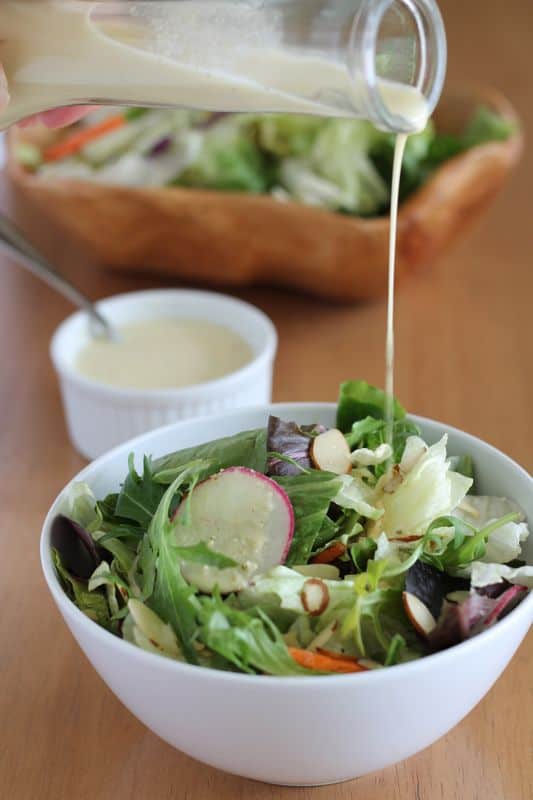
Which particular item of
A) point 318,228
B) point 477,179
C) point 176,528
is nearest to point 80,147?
point 318,228

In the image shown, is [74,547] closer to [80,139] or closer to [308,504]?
[308,504]

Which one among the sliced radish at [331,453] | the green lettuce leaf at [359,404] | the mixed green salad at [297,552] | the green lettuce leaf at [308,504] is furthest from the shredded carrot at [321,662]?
the green lettuce leaf at [359,404]

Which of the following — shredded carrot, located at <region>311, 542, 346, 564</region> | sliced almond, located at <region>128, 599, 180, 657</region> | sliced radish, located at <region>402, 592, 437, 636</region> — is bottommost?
sliced almond, located at <region>128, 599, 180, 657</region>

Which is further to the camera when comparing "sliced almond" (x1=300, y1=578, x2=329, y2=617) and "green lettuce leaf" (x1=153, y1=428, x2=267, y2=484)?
"green lettuce leaf" (x1=153, y1=428, x2=267, y2=484)

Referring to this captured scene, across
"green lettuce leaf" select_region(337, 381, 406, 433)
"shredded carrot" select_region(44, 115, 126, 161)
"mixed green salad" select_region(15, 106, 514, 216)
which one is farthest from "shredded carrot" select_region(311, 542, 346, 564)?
"shredded carrot" select_region(44, 115, 126, 161)

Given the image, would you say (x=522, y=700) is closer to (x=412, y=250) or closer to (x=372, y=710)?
(x=372, y=710)

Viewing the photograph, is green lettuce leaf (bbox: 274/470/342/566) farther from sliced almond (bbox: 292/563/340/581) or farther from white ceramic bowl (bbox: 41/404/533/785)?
white ceramic bowl (bbox: 41/404/533/785)
